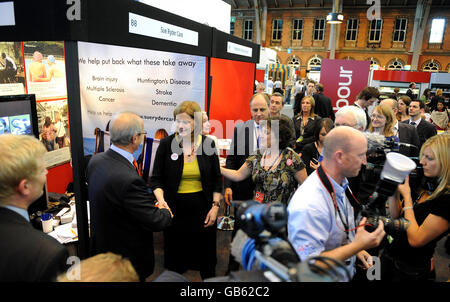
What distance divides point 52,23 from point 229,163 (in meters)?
1.68

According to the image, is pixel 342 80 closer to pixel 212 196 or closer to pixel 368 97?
pixel 368 97

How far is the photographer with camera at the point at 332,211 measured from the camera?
123 centimetres

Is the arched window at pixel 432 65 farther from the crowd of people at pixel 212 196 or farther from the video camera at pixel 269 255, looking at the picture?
the video camera at pixel 269 255

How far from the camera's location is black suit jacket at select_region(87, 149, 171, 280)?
1560 millimetres

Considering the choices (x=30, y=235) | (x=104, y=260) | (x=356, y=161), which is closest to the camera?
(x=104, y=260)

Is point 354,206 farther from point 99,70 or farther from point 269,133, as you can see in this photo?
point 99,70

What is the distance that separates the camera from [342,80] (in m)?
5.25

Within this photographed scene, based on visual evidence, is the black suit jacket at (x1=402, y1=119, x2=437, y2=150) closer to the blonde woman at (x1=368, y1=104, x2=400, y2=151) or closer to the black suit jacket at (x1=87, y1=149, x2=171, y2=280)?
the blonde woman at (x1=368, y1=104, x2=400, y2=151)

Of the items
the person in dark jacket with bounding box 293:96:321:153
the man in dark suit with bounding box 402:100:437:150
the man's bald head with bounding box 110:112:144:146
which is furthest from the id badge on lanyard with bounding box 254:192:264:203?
the man in dark suit with bounding box 402:100:437:150

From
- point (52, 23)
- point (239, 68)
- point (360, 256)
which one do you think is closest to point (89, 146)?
point (52, 23)

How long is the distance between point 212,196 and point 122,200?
91cm

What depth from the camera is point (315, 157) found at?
2619 mm

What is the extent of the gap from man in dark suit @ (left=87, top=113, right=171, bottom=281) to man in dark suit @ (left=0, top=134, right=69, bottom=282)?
20.2 inches

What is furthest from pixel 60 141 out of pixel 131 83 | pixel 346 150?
pixel 346 150
